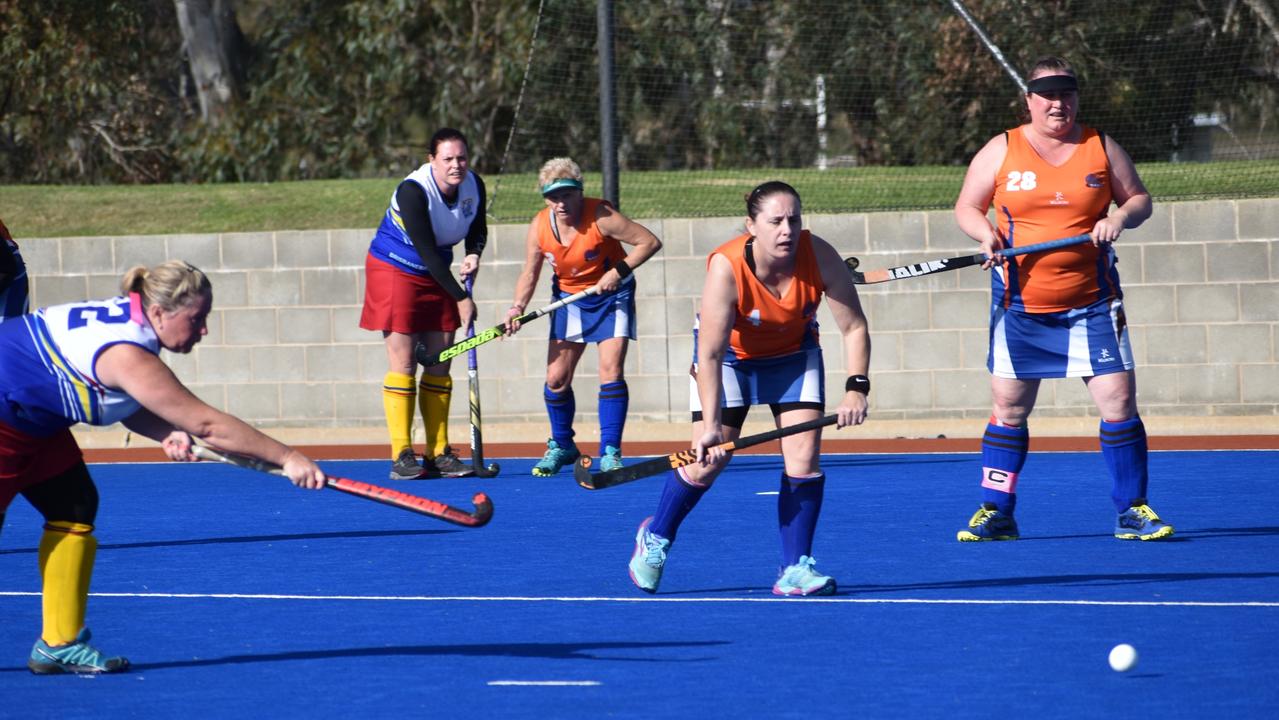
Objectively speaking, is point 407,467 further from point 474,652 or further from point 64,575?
point 64,575

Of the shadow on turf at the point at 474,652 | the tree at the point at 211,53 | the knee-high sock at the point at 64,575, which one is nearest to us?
the knee-high sock at the point at 64,575

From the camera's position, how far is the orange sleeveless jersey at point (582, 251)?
32.2ft

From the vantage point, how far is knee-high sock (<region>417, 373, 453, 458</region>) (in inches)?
395

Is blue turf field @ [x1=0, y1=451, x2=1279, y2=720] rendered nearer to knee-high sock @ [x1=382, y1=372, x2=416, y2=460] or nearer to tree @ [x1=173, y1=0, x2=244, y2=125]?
knee-high sock @ [x1=382, y1=372, x2=416, y2=460]

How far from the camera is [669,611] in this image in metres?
5.91

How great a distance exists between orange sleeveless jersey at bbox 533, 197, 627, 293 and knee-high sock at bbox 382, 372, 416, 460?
102 centimetres

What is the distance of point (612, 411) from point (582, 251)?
0.92 m

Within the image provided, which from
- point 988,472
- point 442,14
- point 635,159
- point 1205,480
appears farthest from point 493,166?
point 988,472

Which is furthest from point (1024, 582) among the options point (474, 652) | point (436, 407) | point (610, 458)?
point (436, 407)

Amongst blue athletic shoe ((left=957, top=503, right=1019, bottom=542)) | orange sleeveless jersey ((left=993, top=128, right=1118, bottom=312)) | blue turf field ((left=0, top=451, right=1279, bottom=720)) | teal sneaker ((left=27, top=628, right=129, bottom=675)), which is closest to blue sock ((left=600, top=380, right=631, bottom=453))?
blue turf field ((left=0, top=451, right=1279, bottom=720))

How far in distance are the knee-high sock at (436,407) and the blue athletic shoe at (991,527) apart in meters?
3.63

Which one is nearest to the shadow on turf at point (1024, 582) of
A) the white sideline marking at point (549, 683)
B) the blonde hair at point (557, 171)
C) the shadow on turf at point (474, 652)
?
the shadow on turf at point (474, 652)

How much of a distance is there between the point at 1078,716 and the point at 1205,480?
17.0 feet

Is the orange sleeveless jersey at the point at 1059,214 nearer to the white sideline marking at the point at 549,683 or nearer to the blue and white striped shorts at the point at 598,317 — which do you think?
the white sideline marking at the point at 549,683
